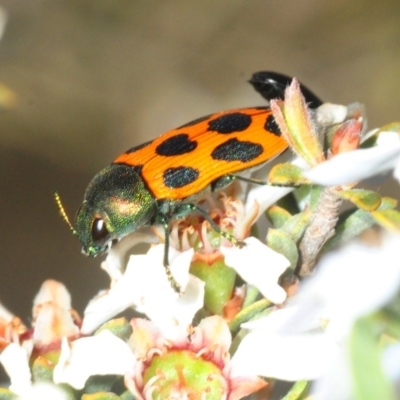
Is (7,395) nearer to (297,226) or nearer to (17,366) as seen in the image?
(17,366)

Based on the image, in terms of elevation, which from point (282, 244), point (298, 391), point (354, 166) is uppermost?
point (354, 166)

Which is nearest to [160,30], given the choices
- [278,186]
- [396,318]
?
[278,186]

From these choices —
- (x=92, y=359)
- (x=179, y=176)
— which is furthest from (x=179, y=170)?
(x=92, y=359)

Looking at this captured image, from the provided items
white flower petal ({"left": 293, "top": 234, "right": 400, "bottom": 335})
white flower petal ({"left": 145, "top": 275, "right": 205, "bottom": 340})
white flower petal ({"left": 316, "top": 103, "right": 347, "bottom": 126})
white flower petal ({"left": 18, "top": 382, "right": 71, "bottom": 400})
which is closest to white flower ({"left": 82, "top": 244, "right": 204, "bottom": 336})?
white flower petal ({"left": 145, "top": 275, "right": 205, "bottom": 340})

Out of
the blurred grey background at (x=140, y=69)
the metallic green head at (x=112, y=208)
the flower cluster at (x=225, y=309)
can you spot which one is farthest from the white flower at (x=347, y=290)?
the blurred grey background at (x=140, y=69)

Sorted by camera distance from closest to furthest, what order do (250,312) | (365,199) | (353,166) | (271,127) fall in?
(353,166)
(365,199)
(250,312)
(271,127)

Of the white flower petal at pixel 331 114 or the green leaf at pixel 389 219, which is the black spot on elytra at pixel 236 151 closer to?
the white flower petal at pixel 331 114

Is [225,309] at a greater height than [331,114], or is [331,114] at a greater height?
[331,114]

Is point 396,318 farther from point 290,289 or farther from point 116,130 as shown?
point 116,130
